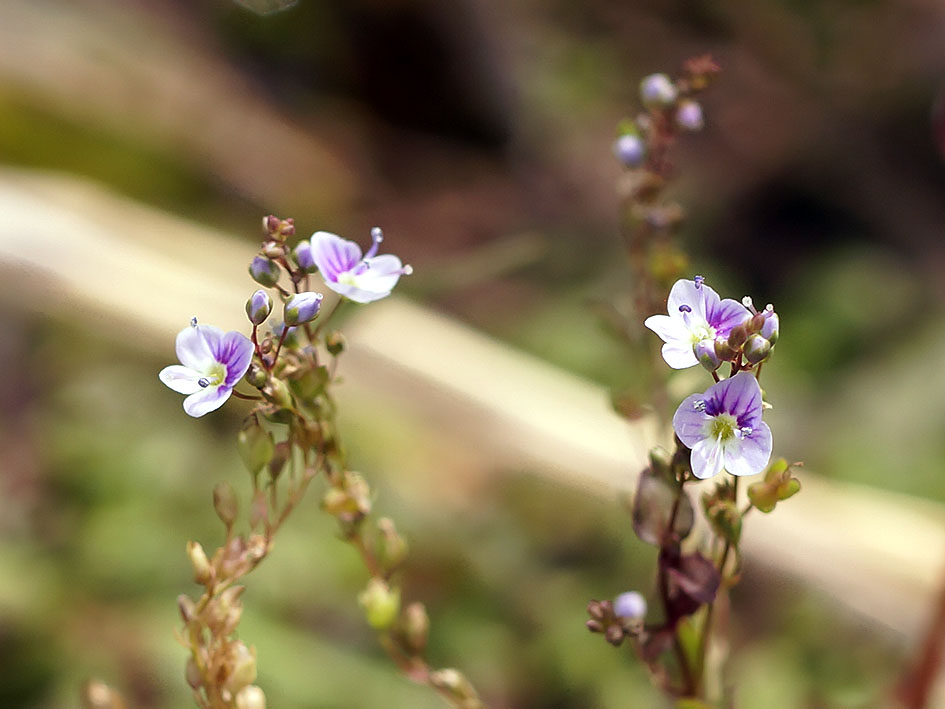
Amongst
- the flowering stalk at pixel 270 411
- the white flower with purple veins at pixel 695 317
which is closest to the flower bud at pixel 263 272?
the flowering stalk at pixel 270 411

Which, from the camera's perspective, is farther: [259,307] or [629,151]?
[629,151]

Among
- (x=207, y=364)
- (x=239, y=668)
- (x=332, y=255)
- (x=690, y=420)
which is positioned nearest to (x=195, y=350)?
(x=207, y=364)

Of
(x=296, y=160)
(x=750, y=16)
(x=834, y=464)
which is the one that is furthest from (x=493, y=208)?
(x=834, y=464)

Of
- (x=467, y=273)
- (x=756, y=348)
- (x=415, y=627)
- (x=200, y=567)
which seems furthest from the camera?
(x=467, y=273)

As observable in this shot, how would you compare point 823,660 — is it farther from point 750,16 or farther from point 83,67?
point 83,67

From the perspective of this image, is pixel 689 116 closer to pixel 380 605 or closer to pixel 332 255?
pixel 332 255

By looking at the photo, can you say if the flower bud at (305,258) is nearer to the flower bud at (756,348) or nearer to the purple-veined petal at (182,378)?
the purple-veined petal at (182,378)
